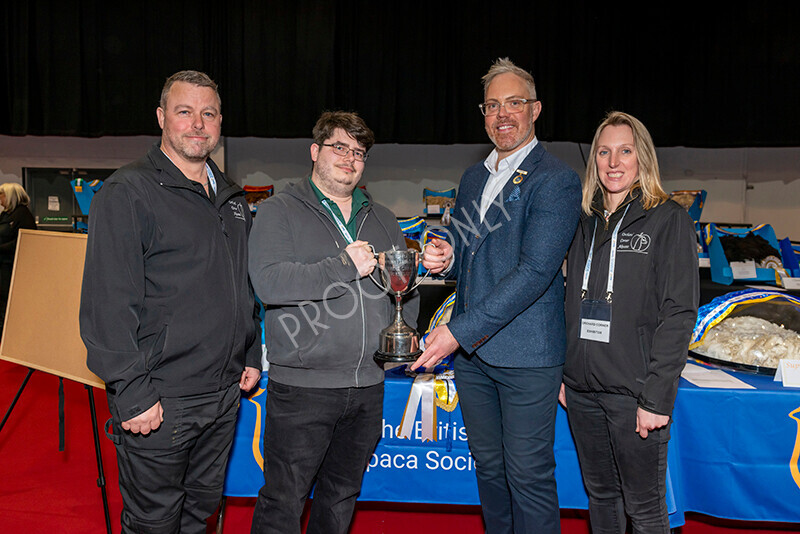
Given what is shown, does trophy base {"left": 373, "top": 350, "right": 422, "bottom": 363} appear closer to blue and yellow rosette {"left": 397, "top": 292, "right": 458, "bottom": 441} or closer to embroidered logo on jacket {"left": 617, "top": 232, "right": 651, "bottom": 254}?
blue and yellow rosette {"left": 397, "top": 292, "right": 458, "bottom": 441}

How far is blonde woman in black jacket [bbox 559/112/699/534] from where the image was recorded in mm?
1625

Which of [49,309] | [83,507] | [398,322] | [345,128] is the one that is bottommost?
[83,507]

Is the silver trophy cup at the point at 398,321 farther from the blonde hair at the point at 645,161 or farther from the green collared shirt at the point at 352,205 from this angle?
the blonde hair at the point at 645,161

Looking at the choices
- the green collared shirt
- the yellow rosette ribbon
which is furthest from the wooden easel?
the yellow rosette ribbon

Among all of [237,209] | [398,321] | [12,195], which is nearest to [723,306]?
[398,321]

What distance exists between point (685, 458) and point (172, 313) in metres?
2.00

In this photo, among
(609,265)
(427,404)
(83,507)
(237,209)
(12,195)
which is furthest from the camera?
(12,195)

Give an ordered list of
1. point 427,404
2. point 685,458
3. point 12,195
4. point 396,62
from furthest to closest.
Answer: point 396,62, point 12,195, point 427,404, point 685,458

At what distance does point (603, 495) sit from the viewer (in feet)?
5.92

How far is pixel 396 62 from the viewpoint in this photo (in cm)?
689

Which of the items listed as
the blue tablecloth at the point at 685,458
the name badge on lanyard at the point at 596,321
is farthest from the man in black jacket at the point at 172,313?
the name badge on lanyard at the point at 596,321

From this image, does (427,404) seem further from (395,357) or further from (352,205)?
(352,205)

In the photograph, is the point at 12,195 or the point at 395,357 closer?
the point at 395,357

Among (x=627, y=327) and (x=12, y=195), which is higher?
(x=12, y=195)
